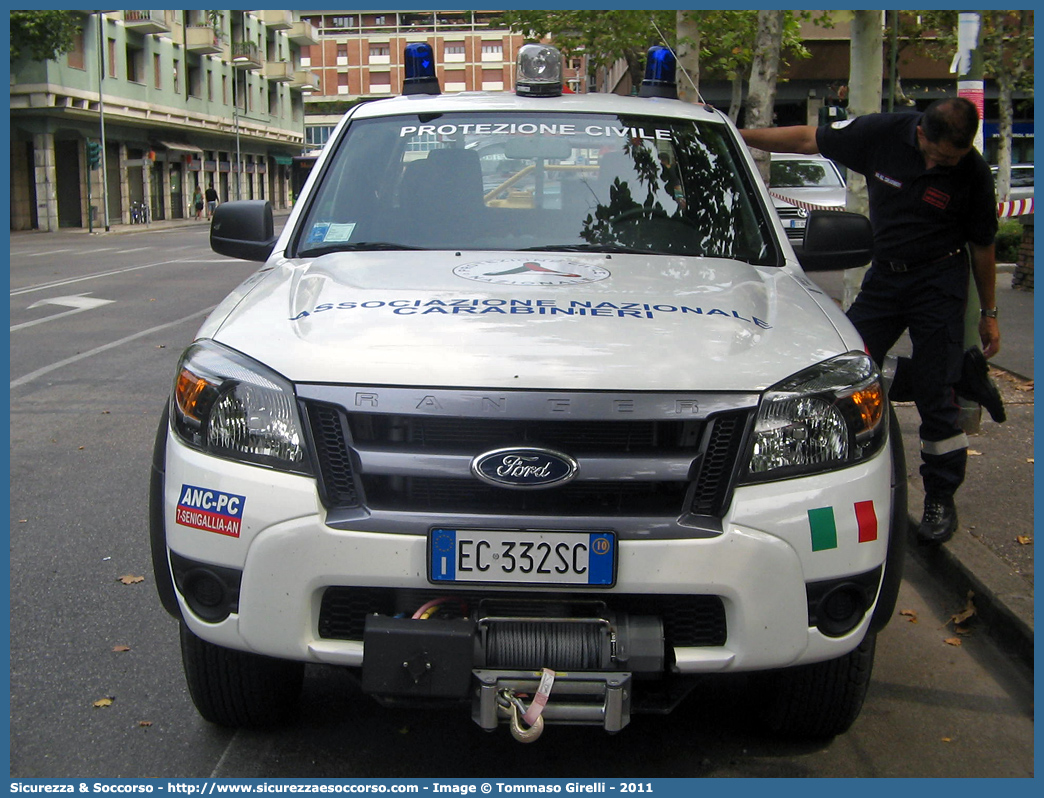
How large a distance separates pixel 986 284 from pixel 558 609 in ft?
10.0

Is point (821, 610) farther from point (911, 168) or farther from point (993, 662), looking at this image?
point (911, 168)

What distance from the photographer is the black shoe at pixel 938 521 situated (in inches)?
200

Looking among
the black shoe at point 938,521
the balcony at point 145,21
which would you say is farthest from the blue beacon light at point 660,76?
the balcony at point 145,21

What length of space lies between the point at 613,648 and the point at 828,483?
63cm

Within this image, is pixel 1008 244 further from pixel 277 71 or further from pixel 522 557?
pixel 277 71

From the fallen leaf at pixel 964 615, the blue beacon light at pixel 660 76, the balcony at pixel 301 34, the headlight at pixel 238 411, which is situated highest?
the balcony at pixel 301 34

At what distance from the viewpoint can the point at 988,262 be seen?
5.07 metres

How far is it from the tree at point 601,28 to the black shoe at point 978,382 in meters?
17.4

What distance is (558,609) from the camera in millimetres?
2859

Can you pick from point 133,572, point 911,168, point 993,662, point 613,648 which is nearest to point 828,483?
point 613,648

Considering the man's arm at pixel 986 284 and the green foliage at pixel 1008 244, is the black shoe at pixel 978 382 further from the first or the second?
the green foliage at pixel 1008 244

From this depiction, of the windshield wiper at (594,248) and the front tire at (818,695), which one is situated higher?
the windshield wiper at (594,248)

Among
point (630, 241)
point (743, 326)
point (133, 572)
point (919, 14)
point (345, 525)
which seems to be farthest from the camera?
point (919, 14)

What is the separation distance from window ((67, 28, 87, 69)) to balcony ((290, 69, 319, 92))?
3159 centimetres
